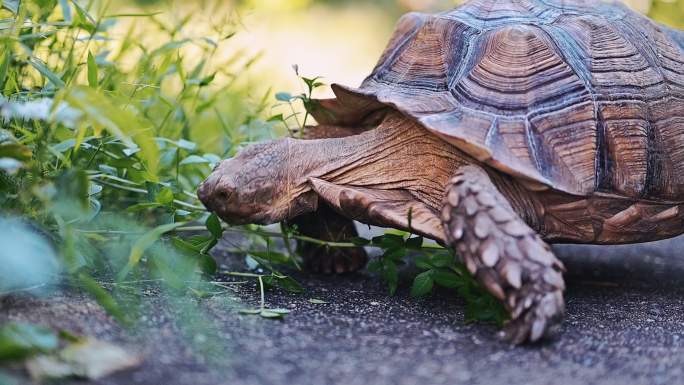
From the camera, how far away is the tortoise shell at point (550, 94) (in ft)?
7.34

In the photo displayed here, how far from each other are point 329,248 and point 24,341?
149 cm

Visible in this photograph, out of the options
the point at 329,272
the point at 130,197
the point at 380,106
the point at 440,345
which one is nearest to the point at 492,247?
the point at 440,345

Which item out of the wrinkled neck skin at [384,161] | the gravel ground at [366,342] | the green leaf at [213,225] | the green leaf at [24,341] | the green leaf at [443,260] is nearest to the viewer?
the green leaf at [24,341]

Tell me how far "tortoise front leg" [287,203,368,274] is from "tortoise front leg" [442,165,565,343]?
2.53 feet

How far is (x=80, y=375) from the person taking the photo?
1.41 metres

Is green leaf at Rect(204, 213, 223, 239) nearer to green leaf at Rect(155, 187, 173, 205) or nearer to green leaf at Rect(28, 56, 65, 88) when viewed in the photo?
green leaf at Rect(155, 187, 173, 205)

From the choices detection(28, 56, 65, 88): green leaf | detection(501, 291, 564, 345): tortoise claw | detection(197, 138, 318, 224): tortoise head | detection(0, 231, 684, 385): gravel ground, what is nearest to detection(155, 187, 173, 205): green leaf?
detection(197, 138, 318, 224): tortoise head

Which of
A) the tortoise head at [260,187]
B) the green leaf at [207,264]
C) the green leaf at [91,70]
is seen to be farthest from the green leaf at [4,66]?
the green leaf at [207,264]

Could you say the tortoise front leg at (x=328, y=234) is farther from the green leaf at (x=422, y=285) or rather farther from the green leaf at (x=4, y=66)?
the green leaf at (x=4, y=66)

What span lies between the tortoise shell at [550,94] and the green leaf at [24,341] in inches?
50.9

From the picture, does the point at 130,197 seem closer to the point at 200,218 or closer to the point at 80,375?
the point at 200,218

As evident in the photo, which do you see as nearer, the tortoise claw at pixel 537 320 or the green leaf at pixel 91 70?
the tortoise claw at pixel 537 320

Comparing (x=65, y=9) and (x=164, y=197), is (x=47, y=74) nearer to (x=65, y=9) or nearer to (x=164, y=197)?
(x=65, y=9)

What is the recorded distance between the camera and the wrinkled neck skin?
2412 millimetres
